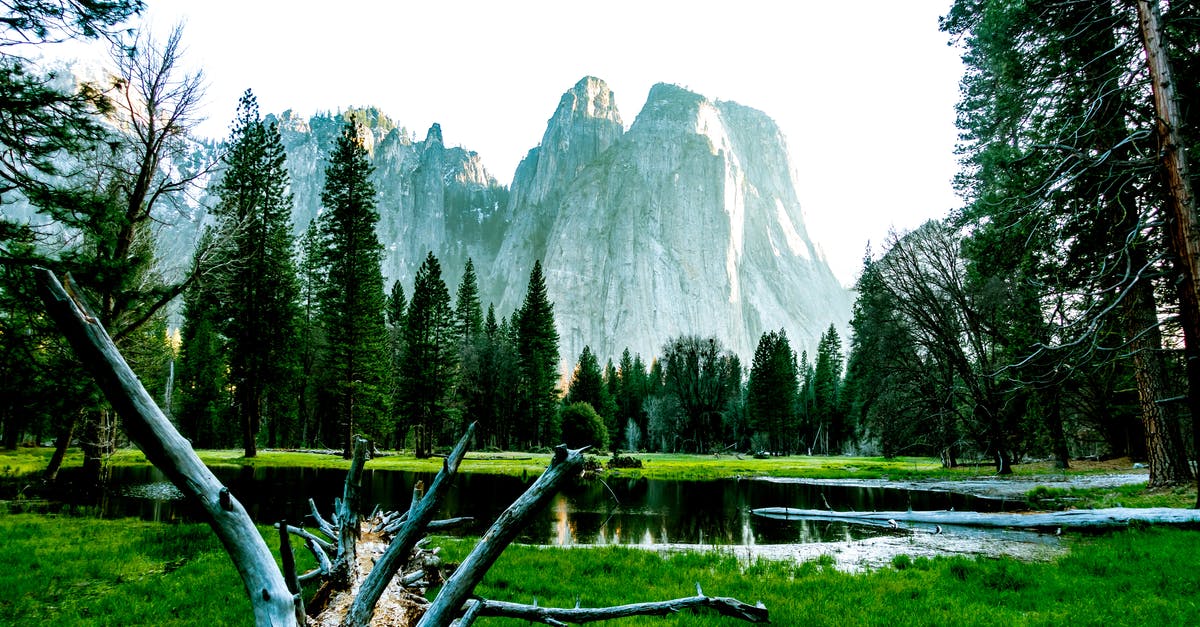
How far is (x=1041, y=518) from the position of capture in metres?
12.1

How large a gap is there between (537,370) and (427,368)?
19.6 m

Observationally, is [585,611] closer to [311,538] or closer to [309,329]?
[311,538]

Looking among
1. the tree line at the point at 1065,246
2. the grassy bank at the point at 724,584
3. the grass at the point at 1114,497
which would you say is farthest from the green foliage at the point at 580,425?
the grassy bank at the point at 724,584

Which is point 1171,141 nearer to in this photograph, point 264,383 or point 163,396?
point 264,383

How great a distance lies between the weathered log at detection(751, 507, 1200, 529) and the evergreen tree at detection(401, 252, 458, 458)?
37.6 metres

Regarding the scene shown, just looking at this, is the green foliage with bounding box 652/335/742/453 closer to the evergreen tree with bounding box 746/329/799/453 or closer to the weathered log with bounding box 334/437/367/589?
the evergreen tree with bounding box 746/329/799/453

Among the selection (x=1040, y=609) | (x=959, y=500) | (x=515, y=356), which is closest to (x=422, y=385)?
(x=515, y=356)

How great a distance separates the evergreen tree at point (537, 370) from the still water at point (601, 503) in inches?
1498

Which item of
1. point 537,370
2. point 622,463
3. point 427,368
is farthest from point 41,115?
point 537,370

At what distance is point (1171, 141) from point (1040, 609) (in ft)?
25.2

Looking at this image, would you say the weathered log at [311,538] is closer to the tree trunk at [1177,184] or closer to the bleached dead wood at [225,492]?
the bleached dead wood at [225,492]

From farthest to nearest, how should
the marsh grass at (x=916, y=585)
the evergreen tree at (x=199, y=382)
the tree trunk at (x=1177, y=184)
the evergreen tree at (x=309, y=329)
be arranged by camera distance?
the evergreen tree at (x=199, y=382), the evergreen tree at (x=309, y=329), the tree trunk at (x=1177, y=184), the marsh grass at (x=916, y=585)

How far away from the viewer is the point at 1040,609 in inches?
256

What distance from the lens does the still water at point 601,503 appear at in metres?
14.5
